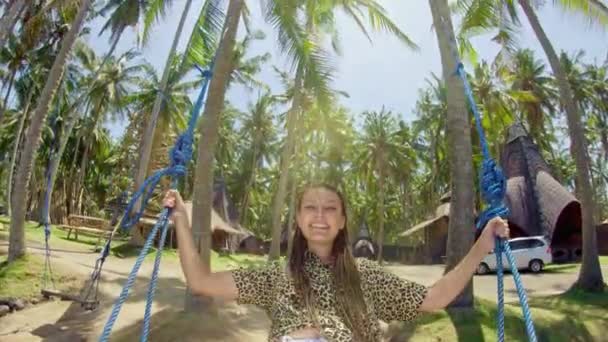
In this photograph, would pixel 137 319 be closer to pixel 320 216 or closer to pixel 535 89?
pixel 320 216

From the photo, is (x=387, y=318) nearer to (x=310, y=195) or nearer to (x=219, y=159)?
(x=310, y=195)

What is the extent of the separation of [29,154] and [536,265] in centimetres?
1627

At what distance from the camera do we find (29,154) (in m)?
12.7

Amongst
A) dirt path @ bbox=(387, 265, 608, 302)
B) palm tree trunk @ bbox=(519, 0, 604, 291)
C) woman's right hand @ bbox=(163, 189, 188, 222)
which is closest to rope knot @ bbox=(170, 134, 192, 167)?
woman's right hand @ bbox=(163, 189, 188, 222)

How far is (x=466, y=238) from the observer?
812cm

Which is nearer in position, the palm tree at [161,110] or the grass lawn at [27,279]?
the grass lawn at [27,279]

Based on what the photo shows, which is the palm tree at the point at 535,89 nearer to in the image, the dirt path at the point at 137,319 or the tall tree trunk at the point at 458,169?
the dirt path at the point at 137,319

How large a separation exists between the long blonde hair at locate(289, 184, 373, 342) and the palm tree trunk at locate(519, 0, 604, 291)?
37.1 feet

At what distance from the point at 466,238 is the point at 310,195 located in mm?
6116

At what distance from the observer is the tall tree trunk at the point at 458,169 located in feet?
26.6

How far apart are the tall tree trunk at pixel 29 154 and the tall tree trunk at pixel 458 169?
8713mm

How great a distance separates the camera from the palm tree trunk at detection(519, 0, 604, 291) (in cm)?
1204

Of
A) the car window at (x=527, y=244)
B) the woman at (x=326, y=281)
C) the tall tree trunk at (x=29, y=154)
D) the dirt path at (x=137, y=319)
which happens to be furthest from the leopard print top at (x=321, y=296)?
the car window at (x=527, y=244)

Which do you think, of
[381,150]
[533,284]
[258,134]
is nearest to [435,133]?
[381,150]
